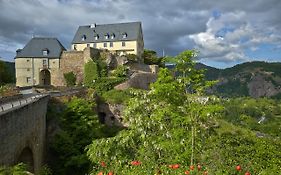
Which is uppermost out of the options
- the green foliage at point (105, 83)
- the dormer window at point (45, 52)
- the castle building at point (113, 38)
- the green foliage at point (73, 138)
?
the castle building at point (113, 38)

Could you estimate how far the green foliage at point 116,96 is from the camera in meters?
39.8

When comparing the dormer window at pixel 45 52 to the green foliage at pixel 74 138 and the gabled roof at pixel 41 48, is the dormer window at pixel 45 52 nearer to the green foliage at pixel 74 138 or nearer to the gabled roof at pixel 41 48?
the gabled roof at pixel 41 48

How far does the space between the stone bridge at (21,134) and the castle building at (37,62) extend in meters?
32.3

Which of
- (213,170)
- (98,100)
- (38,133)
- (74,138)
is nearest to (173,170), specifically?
(213,170)

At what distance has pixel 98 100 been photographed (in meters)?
40.0

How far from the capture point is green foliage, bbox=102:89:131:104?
39750 mm

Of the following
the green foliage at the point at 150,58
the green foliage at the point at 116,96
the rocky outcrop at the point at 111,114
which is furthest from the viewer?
the green foliage at the point at 150,58

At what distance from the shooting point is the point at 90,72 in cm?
4884

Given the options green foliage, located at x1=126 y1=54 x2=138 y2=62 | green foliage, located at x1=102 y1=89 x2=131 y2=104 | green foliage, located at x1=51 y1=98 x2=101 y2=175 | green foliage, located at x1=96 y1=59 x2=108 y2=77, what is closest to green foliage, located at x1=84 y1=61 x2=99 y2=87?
green foliage, located at x1=96 y1=59 x2=108 y2=77

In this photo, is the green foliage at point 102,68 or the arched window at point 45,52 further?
the arched window at point 45,52

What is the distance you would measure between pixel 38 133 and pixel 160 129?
981cm

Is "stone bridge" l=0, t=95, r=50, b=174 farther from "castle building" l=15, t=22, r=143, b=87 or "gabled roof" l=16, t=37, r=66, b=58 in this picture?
"gabled roof" l=16, t=37, r=66, b=58

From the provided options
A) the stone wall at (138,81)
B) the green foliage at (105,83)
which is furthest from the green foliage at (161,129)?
the stone wall at (138,81)

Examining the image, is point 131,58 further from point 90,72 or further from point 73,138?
point 73,138
